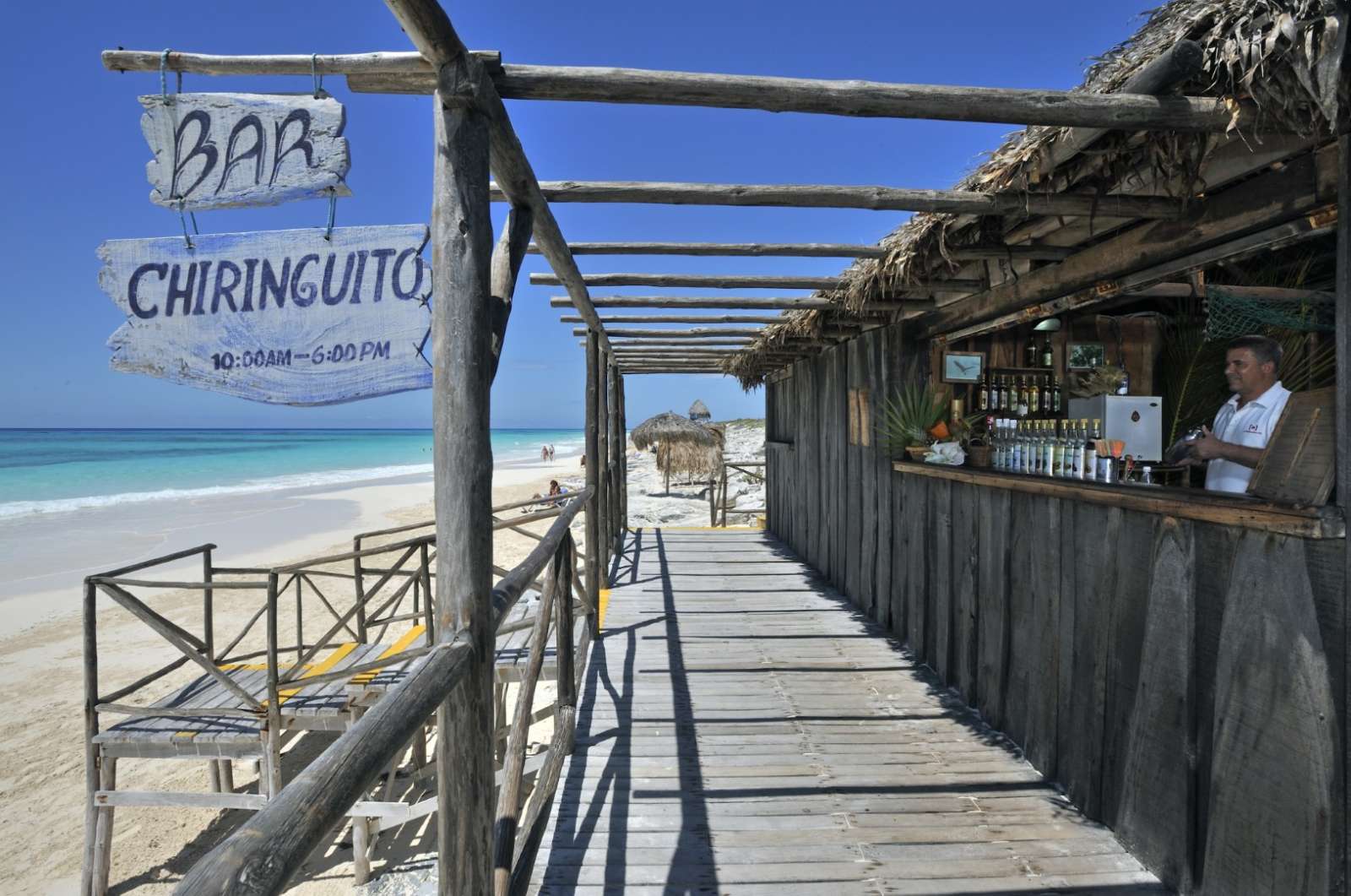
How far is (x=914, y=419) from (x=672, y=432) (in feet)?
47.8

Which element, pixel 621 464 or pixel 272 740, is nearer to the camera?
pixel 272 740

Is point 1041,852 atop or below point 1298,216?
below

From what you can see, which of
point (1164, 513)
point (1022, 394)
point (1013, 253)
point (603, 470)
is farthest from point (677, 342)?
point (1164, 513)

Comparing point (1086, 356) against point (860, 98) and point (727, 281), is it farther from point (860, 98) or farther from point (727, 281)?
point (860, 98)

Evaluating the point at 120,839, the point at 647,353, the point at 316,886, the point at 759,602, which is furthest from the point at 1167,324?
the point at 120,839

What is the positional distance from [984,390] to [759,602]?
2.62 meters

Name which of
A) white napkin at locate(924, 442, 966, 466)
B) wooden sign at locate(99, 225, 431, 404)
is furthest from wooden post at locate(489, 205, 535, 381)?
white napkin at locate(924, 442, 966, 466)

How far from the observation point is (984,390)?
189 inches

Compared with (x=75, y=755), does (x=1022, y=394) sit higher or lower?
higher

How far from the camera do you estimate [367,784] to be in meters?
1.20

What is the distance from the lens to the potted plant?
4.56m

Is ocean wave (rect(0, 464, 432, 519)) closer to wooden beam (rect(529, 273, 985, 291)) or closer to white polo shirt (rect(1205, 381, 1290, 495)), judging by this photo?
wooden beam (rect(529, 273, 985, 291))

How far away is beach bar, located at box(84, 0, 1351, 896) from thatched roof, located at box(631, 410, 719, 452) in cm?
1368

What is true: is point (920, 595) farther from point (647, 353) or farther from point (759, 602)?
point (647, 353)
